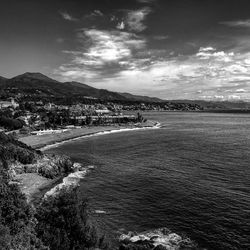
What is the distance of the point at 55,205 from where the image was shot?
29641mm

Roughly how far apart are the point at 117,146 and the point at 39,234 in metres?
74.4

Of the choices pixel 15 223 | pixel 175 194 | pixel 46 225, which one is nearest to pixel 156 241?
pixel 46 225

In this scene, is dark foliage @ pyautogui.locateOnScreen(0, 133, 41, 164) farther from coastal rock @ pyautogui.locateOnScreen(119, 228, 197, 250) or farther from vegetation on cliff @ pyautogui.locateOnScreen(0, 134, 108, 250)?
coastal rock @ pyautogui.locateOnScreen(119, 228, 197, 250)

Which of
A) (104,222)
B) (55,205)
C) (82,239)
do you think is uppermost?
(55,205)

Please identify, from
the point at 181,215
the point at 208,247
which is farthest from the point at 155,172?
the point at 208,247

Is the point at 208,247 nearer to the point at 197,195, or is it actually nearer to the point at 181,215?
the point at 181,215

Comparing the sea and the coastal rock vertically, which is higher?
the sea

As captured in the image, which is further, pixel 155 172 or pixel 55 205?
pixel 155 172

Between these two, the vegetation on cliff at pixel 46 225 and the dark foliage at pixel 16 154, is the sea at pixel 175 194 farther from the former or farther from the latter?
the dark foliage at pixel 16 154

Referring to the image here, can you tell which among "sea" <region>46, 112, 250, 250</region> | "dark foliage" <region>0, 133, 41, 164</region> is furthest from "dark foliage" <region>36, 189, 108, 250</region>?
"dark foliage" <region>0, 133, 41, 164</region>

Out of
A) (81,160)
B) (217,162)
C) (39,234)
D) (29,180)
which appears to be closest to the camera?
(39,234)

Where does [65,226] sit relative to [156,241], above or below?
above

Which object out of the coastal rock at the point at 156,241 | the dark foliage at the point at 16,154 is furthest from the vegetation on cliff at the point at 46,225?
the dark foliage at the point at 16,154

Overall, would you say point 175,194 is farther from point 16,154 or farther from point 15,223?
point 16,154
